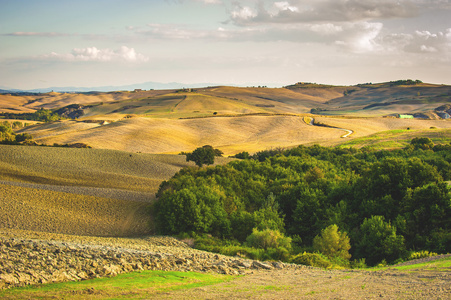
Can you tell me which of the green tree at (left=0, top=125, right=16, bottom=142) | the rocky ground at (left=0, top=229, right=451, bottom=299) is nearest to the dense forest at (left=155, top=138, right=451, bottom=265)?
the rocky ground at (left=0, top=229, right=451, bottom=299)

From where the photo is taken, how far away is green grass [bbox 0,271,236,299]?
15834 millimetres

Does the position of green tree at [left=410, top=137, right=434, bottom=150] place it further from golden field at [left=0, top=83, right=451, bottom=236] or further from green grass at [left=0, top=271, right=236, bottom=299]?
green grass at [left=0, top=271, right=236, bottom=299]

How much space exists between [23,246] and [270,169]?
128 feet

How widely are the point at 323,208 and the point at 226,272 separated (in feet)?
74.5

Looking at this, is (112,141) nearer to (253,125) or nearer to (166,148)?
(166,148)

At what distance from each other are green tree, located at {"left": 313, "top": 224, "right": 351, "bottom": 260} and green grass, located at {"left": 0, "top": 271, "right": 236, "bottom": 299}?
1385cm

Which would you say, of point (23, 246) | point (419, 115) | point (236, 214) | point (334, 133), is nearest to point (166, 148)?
point (334, 133)

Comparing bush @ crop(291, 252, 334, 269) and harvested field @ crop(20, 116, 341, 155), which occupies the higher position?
harvested field @ crop(20, 116, 341, 155)

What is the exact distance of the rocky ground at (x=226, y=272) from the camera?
17.4m

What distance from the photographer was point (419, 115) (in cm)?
19700

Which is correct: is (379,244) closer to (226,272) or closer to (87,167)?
(226,272)

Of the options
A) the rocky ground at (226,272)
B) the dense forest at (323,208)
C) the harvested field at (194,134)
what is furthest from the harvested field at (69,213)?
the harvested field at (194,134)

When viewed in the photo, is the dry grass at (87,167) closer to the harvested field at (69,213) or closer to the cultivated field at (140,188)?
the cultivated field at (140,188)

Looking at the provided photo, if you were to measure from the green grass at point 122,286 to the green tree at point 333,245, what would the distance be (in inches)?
545
